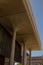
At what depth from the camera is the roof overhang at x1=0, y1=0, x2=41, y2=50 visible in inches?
249

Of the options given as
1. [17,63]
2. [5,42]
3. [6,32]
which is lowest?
[17,63]

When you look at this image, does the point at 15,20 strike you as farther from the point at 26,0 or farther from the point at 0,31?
the point at 26,0

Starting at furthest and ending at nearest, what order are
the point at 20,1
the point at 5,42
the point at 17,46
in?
the point at 17,46
the point at 5,42
the point at 20,1

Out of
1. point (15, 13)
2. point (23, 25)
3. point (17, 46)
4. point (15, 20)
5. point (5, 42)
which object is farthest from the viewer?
point (17, 46)

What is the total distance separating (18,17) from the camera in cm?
766

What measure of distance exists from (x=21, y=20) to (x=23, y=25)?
0.62m

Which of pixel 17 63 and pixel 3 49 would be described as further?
pixel 17 63

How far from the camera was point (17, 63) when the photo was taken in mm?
12445

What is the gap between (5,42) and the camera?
9188 mm

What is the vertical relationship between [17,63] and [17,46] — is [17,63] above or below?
below

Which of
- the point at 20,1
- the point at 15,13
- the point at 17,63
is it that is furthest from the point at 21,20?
the point at 17,63

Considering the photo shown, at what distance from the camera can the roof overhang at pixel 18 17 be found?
20.8 ft

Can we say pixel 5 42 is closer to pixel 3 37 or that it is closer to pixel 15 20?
pixel 3 37

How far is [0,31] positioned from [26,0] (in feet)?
9.23
